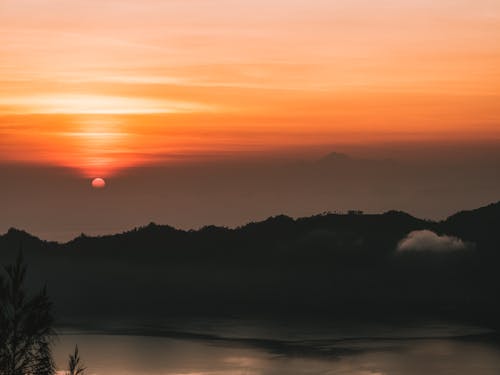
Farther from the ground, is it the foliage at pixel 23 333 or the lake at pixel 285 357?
the lake at pixel 285 357

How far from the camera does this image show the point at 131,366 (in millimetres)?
144250

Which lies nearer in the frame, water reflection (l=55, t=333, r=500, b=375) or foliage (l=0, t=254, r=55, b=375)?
foliage (l=0, t=254, r=55, b=375)

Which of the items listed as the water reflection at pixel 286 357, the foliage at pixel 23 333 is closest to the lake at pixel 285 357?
the water reflection at pixel 286 357

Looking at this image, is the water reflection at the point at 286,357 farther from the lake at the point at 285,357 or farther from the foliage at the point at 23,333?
the foliage at the point at 23,333

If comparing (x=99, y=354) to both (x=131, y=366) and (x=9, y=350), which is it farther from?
(x=9, y=350)

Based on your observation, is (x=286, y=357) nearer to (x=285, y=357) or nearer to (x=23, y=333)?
(x=285, y=357)

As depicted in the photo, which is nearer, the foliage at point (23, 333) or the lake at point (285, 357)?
the foliage at point (23, 333)

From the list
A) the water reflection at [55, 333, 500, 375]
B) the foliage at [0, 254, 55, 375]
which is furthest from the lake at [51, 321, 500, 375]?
the foliage at [0, 254, 55, 375]

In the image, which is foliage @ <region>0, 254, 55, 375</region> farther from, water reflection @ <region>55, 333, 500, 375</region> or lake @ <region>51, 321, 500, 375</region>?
lake @ <region>51, 321, 500, 375</region>

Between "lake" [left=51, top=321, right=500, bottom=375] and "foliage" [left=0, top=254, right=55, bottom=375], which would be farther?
"lake" [left=51, top=321, right=500, bottom=375]

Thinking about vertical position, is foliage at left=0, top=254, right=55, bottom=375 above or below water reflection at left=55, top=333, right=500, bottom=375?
below

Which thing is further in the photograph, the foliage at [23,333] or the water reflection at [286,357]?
the water reflection at [286,357]

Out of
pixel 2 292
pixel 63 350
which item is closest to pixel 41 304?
pixel 2 292

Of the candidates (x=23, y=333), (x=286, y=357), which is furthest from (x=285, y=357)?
(x=23, y=333)
